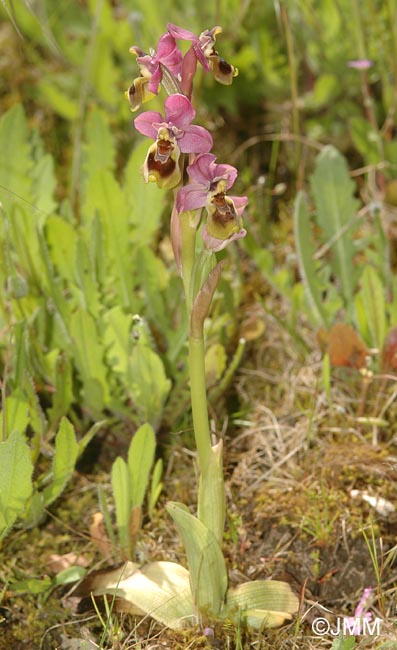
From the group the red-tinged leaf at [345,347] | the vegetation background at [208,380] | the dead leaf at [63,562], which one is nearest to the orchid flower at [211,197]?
the vegetation background at [208,380]

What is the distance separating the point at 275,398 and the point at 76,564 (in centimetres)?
68

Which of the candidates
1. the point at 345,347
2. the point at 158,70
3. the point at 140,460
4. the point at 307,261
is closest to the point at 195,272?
the point at 158,70

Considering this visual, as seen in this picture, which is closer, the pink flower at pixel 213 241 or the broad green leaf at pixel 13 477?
the pink flower at pixel 213 241

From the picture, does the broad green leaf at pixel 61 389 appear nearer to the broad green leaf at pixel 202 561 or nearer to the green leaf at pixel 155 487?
the green leaf at pixel 155 487

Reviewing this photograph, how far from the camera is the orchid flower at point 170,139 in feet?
4.09

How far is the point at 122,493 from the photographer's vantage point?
169cm

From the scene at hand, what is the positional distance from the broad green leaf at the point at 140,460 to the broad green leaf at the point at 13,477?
9.5 inches

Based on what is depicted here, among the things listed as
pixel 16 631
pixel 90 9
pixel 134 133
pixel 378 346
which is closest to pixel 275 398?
pixel 378 346

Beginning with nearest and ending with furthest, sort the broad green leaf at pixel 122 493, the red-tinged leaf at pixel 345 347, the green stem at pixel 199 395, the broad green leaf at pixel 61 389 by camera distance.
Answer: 1. the green stem at pixel 199 395
2. the broad green leaf at pixel 122 493
3. the broad green leaf at pixel 61 389
4. the red-tinged leaf at pixel 345 347

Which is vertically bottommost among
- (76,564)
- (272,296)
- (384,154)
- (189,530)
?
(76,564)

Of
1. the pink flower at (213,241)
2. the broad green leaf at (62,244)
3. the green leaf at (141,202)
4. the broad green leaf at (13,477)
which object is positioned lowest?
the broad green leaf at (13,477)

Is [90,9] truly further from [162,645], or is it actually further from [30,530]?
[162,645]

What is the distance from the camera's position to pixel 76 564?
5.87ft

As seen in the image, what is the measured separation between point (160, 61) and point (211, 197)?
0.23 metres
